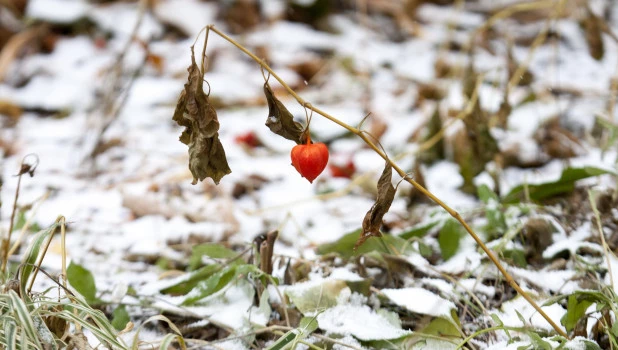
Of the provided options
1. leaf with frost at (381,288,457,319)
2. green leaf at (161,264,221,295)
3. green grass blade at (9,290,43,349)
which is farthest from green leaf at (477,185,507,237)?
green grass blade at (9,290,43,349)

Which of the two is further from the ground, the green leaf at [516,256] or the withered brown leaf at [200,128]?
the withered brown leaf at [200,128]

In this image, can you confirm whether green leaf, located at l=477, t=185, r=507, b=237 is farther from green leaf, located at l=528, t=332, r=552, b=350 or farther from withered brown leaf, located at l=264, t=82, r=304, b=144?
withered brown leaf, located at l=264, t=82, r=304, b=144

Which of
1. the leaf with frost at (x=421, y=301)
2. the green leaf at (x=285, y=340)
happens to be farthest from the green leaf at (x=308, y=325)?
the leaf with frost at (x=421, y=301)

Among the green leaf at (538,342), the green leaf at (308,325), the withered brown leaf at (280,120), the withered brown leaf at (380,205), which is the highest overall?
the withered brown leaf at (280,120)

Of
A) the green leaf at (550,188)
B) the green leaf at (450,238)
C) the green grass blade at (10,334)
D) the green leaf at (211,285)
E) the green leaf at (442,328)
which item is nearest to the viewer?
the green grass blade at (10,334)

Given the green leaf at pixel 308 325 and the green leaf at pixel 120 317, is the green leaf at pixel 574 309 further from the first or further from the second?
the green leaf at pixel 120 317

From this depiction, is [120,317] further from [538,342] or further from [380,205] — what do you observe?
[538,342]

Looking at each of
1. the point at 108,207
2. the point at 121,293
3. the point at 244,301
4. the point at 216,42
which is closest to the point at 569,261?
the point at 244,301
